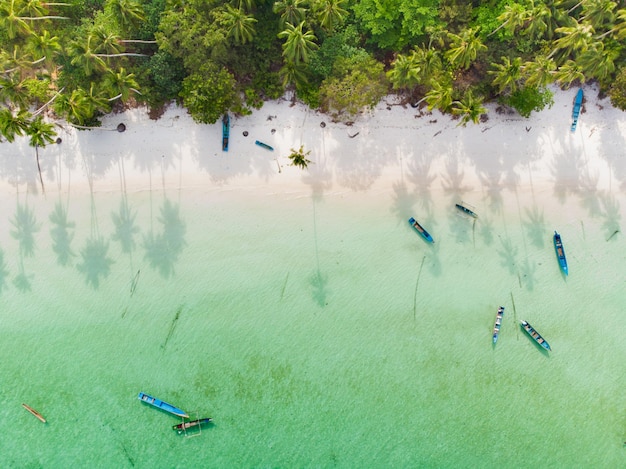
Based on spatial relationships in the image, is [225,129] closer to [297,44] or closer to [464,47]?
[297,44]

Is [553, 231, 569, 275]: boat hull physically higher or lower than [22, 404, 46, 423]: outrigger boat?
higher

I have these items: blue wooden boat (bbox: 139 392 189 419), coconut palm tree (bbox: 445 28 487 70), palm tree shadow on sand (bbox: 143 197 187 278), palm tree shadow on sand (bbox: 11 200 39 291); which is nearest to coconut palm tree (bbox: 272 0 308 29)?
coconut palm tree (bbox: 445 28 487 70)

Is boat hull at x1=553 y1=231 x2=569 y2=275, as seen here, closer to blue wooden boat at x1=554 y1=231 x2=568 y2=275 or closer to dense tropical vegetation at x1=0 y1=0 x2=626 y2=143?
blue wooden boat at x1=554 y1=231 x2=568 y2=275

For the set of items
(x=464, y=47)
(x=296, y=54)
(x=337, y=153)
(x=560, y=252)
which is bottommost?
(x=560, y=252)

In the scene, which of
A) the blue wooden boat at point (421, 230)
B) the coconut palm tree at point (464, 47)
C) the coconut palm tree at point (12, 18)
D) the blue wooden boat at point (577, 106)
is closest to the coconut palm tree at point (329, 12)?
the coconut palm tree at point (464, 47)

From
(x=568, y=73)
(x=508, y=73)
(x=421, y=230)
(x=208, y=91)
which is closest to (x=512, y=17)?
(x=508, y=73)

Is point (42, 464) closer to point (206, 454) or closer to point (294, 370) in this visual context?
point (206, 454)

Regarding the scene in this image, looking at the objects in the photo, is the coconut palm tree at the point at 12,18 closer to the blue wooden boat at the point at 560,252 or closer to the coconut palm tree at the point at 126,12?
the coconut palm tree at the point at 126,12
